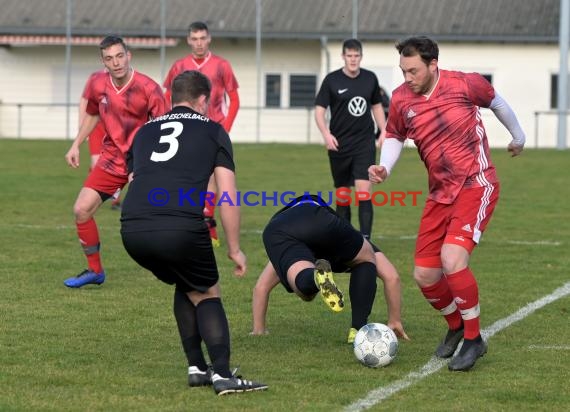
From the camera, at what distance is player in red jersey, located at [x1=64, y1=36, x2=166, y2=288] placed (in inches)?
408

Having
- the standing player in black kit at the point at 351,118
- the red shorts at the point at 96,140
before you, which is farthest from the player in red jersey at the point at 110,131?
the red shorts at the point at 96,140

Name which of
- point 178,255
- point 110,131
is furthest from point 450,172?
point 110,131

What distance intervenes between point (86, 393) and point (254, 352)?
60.2 inches

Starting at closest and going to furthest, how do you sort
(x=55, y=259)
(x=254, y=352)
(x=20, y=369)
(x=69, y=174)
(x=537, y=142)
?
(x=20, y=369)
(x=254, y=352)
(x=55, y=259)
(x=69, y=174)
(x=537, y=142)

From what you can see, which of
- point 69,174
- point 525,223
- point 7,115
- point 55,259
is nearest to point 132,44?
point 7,115

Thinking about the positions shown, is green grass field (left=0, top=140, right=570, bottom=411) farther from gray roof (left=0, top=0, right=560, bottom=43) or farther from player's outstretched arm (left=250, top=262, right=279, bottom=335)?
gray roof (left=0, top=0, right=560, bottom=43)

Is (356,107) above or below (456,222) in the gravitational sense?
above

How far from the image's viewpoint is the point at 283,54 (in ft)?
134

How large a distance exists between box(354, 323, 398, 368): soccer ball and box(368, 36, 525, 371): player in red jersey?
37 centimetres

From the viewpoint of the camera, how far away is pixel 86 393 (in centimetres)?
661

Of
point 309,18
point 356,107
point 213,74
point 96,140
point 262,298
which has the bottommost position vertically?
point 262,298

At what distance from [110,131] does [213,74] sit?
345 cm

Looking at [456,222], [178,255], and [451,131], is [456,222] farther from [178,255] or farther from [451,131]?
[178,255]

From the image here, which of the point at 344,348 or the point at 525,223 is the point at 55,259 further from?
the point at 525,223
